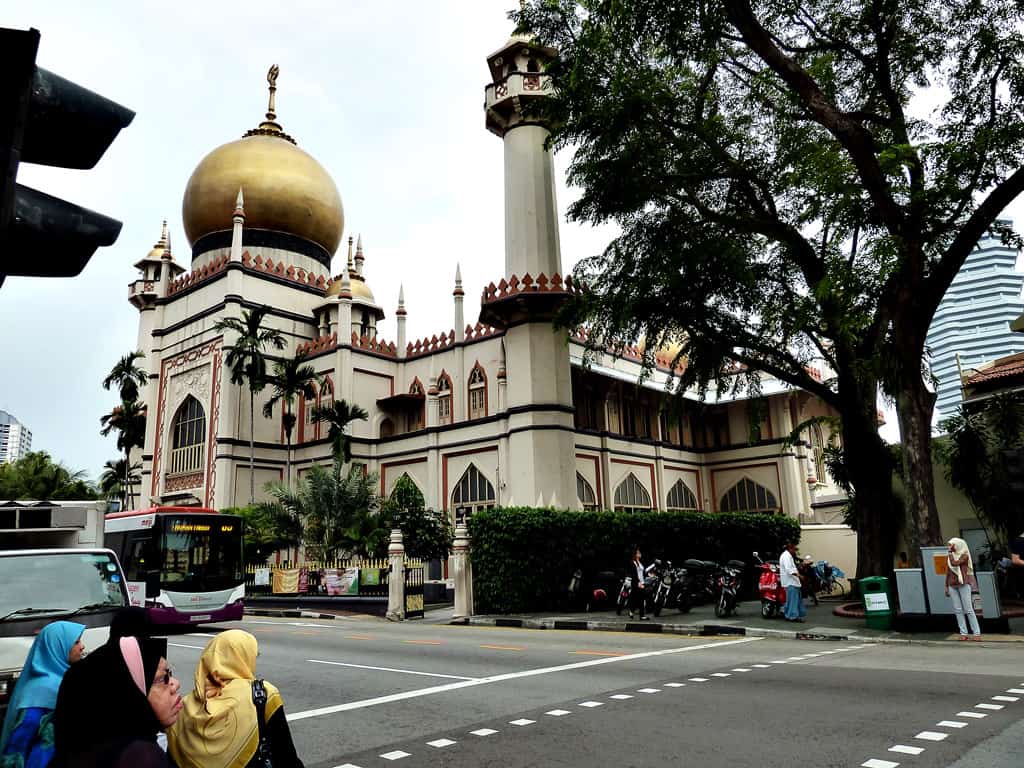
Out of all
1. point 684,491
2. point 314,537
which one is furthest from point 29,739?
point 684,491

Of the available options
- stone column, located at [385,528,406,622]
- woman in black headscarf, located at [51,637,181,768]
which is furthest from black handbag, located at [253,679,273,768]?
stone column, located at [385,528,406,622]

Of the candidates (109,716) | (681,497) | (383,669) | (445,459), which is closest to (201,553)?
(383,669)

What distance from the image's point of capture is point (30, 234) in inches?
110

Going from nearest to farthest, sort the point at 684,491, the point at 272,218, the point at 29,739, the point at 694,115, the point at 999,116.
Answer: the point at 29,739
the point at 999,116
the point at 694,115
the point at 684,491
the point at 272,218

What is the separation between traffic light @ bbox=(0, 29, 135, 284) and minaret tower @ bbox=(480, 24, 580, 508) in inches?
824

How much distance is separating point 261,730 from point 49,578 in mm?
5579

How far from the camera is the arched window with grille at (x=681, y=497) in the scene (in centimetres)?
3416

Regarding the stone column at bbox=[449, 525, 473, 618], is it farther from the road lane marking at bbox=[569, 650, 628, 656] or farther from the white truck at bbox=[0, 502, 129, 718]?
the white truck at bbox=[0, 502, 129, 718]

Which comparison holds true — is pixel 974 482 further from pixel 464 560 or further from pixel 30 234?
pixel 30 234

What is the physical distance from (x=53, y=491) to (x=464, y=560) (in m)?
38.4

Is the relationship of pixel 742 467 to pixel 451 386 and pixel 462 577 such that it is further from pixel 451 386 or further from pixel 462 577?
pixel 462 577

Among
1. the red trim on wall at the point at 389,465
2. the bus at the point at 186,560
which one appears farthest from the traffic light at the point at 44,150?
the red trim on wall at the point at 389,465

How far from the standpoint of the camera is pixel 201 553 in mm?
17734

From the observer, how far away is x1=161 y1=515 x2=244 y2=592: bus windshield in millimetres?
17359
